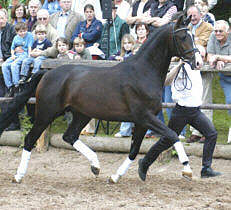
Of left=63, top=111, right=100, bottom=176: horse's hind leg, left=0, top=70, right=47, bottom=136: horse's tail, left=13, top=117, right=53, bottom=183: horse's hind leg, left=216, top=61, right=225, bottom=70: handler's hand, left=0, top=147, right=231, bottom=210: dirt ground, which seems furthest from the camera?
left=216, top=61, right=225, bottom=70: handler's hand

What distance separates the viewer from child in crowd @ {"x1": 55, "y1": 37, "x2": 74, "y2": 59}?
882 cm

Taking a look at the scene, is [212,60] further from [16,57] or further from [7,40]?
[7,40]

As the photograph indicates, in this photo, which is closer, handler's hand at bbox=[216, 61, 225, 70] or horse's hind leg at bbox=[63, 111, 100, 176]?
horse's hind leg at bbox=[63, 111, 100, 176]

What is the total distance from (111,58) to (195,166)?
242cm

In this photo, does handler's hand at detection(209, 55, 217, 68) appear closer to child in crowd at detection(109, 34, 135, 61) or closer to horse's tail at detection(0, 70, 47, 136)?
child in crowd at detection(109, 34, 135, 61)

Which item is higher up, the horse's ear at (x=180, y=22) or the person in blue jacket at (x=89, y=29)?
the horse's ear at (x=180, y=22)

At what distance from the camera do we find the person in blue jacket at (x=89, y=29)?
378 inches

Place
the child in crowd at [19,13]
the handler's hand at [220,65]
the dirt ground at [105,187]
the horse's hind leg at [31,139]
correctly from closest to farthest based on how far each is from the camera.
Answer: the dirt ground at [105,187] < the horse's hind leg at [31,139] < the handler's hand at [220,65] < the child in crowd at [19,13]

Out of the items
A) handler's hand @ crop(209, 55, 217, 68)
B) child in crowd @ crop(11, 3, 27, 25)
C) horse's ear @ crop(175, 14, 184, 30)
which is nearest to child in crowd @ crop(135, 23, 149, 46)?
handler's hand @ crop(209, 55, 217, 68)

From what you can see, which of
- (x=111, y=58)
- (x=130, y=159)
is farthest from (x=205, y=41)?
(x=130, y=159)

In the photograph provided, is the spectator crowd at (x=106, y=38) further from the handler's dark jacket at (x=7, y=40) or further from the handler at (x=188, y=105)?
the handler at (x=188, y=105)

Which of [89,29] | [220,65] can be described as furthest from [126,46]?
[220,65]

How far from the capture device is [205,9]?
31.3 feet

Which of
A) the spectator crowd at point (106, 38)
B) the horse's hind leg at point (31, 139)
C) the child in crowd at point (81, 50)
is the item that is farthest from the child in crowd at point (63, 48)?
the horse's hind leg at point (31, 139)
